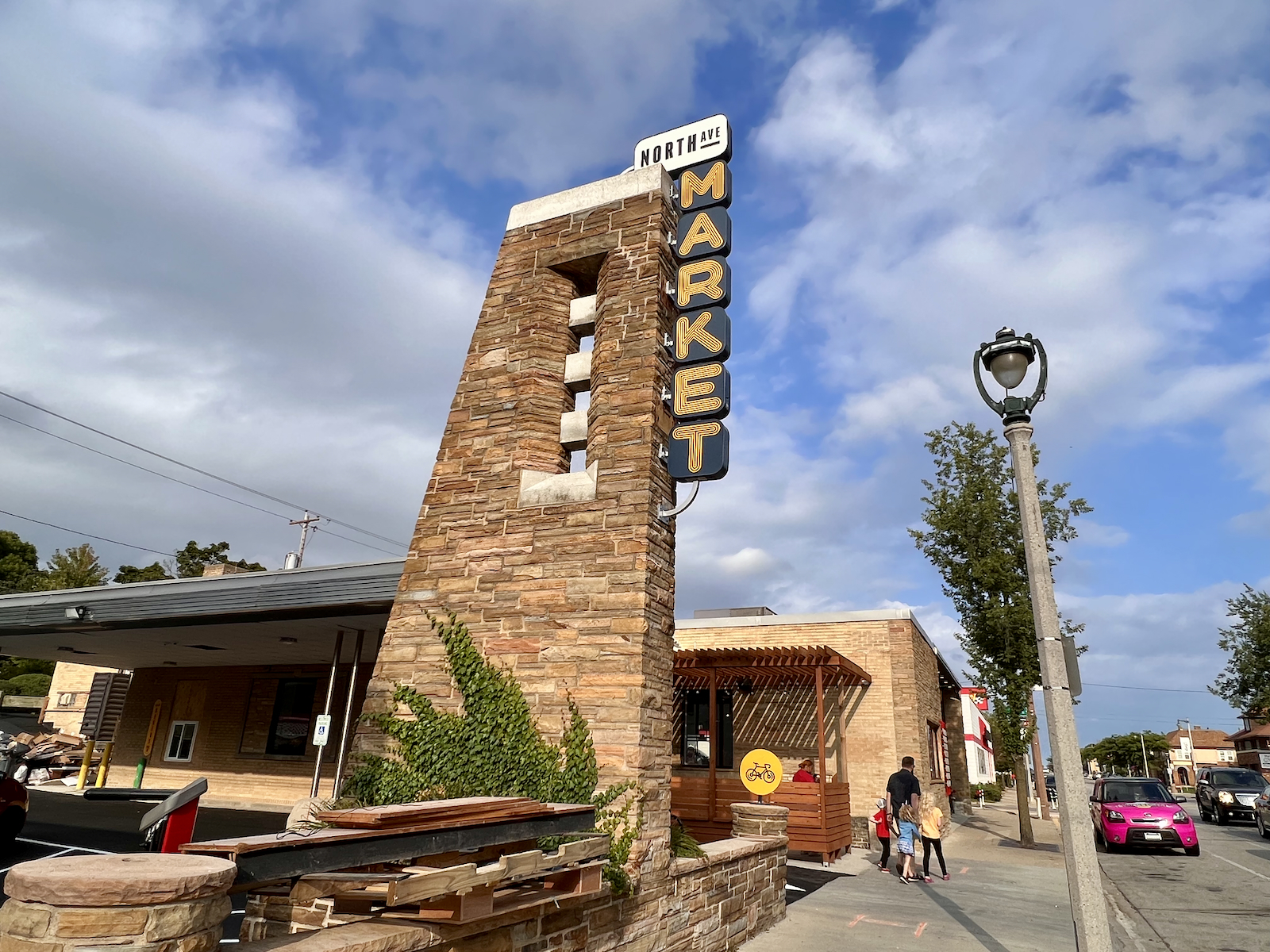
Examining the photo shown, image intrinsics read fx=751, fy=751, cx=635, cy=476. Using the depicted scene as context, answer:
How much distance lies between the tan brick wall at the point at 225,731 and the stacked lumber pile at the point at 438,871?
14.3 m

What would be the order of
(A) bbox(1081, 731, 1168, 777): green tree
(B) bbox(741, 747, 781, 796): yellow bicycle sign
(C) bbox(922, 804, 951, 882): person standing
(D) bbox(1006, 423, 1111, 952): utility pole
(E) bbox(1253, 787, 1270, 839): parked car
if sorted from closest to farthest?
1. (D) bbox(1006, 423, 1111, 952): utility pole
2. (C) bbox(922, 804, 951, 882): person standing
3. (B) bbox(741, 747, 781, 796): yellow bicycle sign
4. (E) bbox(1253, 787, 1270, 839): parked car
5. (A) bbox(1081, 731, 1168, 777): green tree

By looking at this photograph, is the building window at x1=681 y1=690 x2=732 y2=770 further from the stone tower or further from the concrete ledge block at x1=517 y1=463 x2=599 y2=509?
the concrete ledge block at x1=517 y1=463 x2=599 y2=509

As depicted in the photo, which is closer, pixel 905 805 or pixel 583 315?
pixel 583 315

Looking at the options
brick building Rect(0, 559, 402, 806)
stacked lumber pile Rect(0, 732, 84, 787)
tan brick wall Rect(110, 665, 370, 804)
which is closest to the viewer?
brick building Rect(0, 559, 402, 806)

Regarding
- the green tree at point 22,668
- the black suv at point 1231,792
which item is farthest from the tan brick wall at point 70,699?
the black suv at point 1231,792

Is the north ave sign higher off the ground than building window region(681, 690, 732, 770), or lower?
higher

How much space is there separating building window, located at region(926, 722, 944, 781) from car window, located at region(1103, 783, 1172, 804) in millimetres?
3894

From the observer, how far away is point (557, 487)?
24.3ft

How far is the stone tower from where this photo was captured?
6.53 m

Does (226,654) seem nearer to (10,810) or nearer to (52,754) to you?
(10,810)

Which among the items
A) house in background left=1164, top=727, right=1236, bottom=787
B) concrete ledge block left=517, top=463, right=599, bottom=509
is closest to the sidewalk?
concrete ledge block left=517, top=463, right=599, bottom=509

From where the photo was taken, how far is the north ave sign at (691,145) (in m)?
9.55

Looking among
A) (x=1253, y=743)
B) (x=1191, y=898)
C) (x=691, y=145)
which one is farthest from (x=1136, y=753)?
(x=691, y=145)

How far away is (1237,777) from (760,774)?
2239cm
